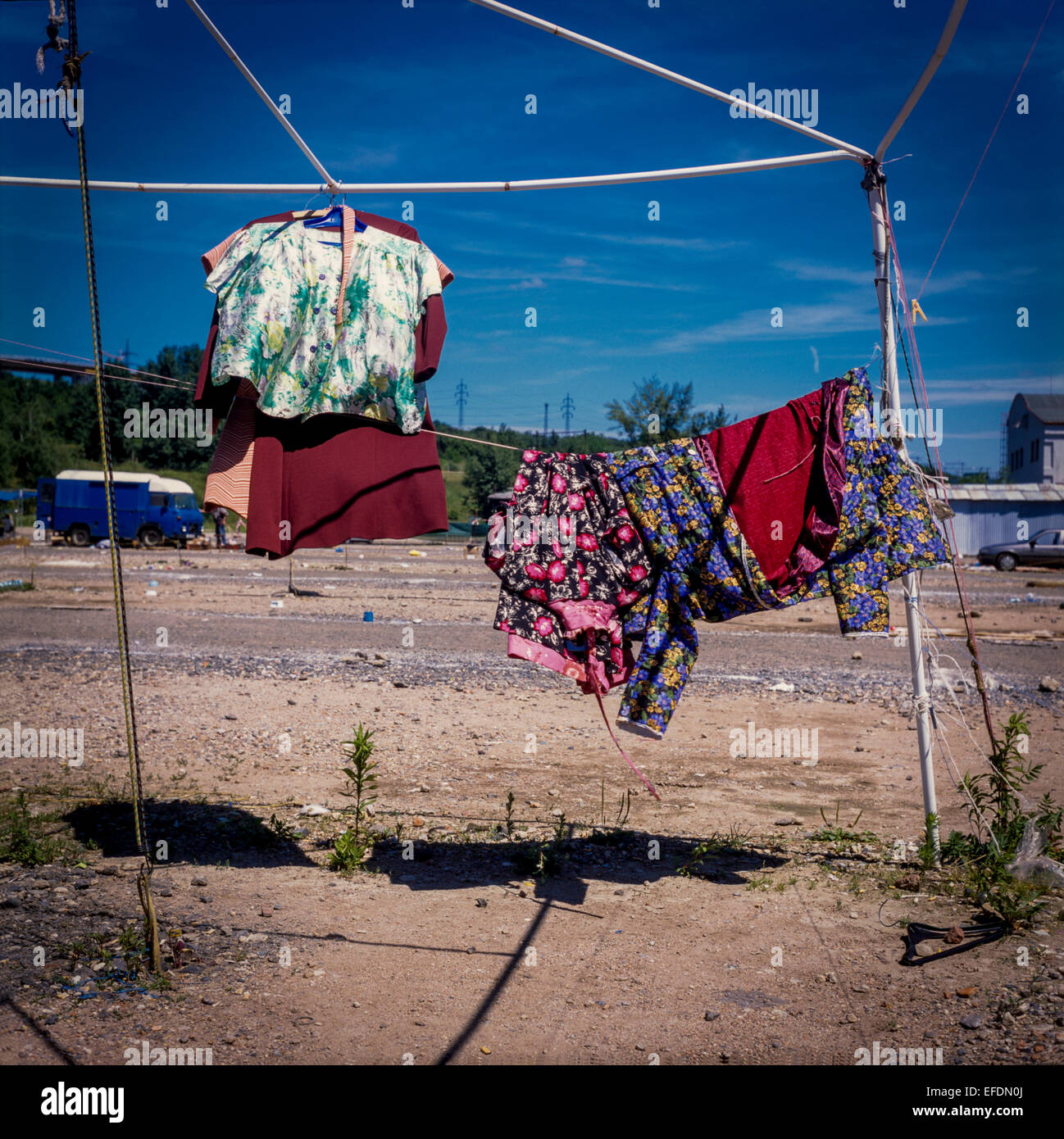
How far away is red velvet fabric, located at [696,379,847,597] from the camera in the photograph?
4.70m

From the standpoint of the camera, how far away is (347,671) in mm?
11195

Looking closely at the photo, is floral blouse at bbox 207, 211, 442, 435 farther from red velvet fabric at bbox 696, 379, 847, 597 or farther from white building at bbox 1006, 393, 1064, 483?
white building at bbox 1006, 393, 1064, 483

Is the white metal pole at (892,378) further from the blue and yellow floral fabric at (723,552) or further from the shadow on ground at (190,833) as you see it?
the shadow on ground at (190,833)

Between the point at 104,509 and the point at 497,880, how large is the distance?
32643 millimetres

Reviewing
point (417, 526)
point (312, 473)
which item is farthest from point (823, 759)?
point (312, 473)

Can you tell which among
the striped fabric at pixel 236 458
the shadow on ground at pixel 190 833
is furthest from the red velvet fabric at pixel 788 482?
the shadow on ground at pixel 190 833

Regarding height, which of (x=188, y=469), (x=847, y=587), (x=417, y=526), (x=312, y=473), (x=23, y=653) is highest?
(x=188, y=469)

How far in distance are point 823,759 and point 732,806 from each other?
1686 mm

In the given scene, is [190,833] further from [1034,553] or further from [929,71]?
[1034,553]

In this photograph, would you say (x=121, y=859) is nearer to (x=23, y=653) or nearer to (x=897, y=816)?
(x=897, y=816)

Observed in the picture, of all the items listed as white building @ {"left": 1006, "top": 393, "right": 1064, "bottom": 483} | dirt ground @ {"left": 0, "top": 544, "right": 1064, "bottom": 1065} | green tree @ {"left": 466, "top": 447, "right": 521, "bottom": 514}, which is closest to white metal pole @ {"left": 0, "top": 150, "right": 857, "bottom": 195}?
dirt ground @ {"left": 0, "top": 544, "right": 1064, "bottom": 1065}

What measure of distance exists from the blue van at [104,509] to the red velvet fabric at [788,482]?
109 ft

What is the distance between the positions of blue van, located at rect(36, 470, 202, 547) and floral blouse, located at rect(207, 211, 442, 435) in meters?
32.2

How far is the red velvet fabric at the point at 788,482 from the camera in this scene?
15.4 ft
